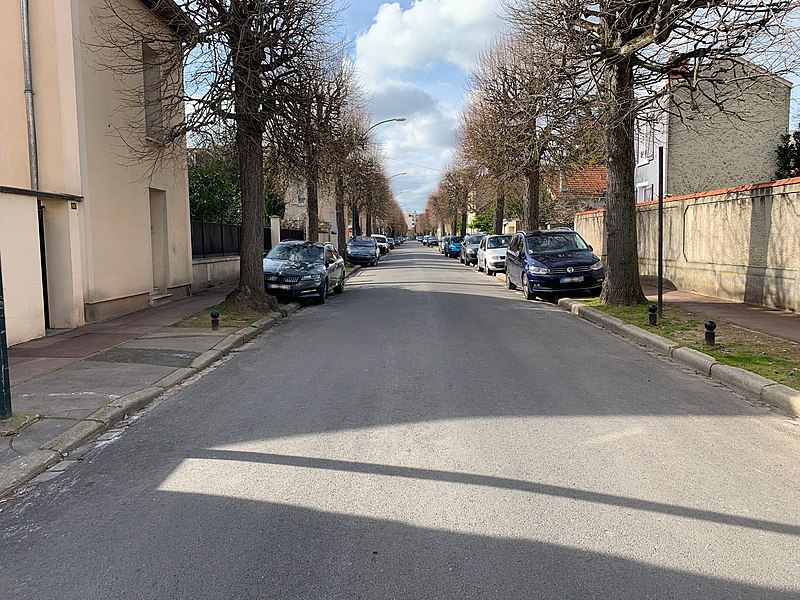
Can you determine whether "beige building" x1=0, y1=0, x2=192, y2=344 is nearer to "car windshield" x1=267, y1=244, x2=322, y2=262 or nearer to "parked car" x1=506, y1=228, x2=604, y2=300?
"car windshield" x1=267, y1=244, x2=322, y2=262

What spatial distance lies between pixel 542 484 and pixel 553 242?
14296mm

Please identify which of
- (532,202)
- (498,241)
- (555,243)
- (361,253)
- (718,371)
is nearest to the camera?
(718,371)

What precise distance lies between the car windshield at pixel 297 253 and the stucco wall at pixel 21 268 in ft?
24.4

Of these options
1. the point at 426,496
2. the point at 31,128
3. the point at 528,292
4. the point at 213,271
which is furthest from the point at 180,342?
the point at 213,271

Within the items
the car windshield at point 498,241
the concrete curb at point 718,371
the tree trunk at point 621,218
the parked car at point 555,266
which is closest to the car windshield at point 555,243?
the parked car at point 555,266

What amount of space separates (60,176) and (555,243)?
1227 centimetres

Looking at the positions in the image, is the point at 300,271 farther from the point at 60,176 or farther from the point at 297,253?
the point at 60,176

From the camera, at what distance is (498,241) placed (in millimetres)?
29297

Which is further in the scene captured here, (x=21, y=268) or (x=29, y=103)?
(x=29, y=103)

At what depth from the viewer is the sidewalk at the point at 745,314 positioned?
10469 millimetres

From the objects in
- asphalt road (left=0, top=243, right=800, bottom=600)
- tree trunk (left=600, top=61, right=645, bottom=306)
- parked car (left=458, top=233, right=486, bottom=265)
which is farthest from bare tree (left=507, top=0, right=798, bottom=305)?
parked car (left=458, top=233, right=486, bottom=265)

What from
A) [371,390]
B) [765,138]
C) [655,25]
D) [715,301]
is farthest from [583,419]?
[765,138]

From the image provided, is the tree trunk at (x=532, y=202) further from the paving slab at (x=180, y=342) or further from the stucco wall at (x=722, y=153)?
the paving slab at (x=180, y=342)

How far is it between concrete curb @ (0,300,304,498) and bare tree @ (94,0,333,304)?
5053mm
